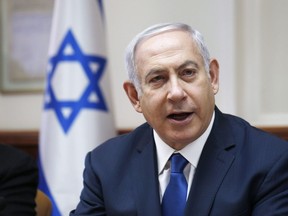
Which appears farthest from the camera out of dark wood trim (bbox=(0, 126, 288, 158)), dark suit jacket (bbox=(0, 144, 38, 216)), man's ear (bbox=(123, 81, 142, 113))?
dark wood trim (bbox=(0, 126, 288, 158))

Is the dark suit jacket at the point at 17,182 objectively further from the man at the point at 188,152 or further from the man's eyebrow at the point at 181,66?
the man's eyebrow at the point at 181,66

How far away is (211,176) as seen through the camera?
164 centimetres

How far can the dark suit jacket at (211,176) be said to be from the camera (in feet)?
5.13

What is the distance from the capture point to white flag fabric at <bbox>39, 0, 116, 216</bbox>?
108 inches

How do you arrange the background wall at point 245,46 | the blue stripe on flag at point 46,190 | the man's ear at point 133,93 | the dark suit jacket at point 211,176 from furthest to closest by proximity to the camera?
1. the background wall at point 245,46
2. the blue stripe on flag at point 46,190
3. the man's ear at point 133,93
4. the dark suit jacket at point 211,176

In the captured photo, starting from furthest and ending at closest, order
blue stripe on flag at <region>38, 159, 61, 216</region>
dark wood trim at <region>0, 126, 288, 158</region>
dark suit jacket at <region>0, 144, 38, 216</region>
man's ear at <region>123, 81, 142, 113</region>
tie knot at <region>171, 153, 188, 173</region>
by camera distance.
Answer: dark wood trim at <region>0, 126, 288, 158</region>
blue stripe on flag at <region>38, 159, 61, 216</region>
dark suit jacket at <region>0, 144, 38, 216</region>
man's ear at <region>123, 81, 142, 113</region>
tie knot at <region>171, 153, 188, 173</region>

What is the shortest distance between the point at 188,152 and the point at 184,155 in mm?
18

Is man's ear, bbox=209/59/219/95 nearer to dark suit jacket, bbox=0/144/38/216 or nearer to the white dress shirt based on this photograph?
the white dress shirt

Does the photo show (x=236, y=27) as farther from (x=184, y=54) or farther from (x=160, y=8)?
(x=184, y=54)

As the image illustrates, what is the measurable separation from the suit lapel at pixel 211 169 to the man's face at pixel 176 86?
0.24 ft

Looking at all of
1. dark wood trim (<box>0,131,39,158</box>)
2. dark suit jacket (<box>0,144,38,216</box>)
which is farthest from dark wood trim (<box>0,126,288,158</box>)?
dark suit jacket (<box>0,144,38,216</box>)

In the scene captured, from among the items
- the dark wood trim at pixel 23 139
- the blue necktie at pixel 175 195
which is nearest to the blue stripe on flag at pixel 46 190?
the dark wood trim at pixel 23 139

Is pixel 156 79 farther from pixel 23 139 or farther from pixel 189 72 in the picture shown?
pixel 23 139

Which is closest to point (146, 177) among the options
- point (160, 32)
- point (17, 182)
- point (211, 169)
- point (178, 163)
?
point (178, 163)
